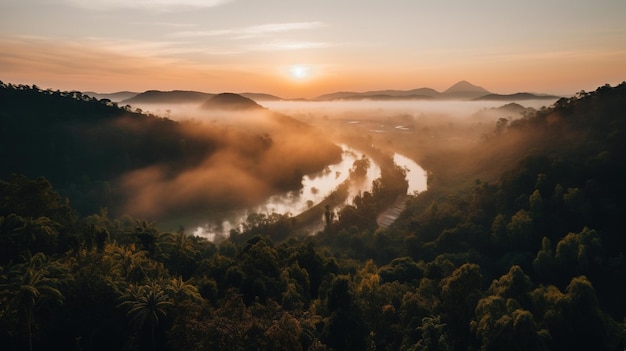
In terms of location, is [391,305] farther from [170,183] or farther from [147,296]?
[170,183]

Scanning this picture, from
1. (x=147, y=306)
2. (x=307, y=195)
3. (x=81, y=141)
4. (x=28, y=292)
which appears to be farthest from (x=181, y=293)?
(x=81, y=141)

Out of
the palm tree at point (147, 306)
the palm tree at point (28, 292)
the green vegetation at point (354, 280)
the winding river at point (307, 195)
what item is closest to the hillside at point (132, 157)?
the winding river at point (307, 195)

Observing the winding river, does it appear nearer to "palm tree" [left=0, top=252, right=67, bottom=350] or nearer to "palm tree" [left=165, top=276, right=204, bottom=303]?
"palm tree" [left=165, top=276, right=204, bottom=303]

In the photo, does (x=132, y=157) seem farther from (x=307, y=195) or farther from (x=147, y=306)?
(x=147, y=306)

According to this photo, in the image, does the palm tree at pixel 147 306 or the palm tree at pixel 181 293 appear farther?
the palm tree at pixel 181 293

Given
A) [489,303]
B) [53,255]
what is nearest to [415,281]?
[489,303]

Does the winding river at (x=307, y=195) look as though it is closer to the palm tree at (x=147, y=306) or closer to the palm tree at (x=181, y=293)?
the palm tree at (x=181, y=293)
